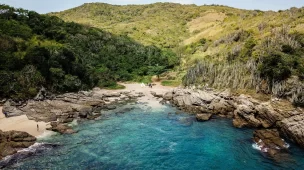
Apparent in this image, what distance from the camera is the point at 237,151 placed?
33.7 metres

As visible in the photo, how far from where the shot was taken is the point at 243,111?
4306 cm

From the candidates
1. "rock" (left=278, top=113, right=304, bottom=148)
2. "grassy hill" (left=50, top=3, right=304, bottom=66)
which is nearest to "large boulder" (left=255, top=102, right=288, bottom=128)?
"rock" (left=278, top=113, right=304, bottom=148)

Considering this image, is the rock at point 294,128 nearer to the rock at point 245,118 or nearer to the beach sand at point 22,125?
the rock at point 245,118

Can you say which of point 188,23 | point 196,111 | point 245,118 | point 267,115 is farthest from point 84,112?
point 188,23

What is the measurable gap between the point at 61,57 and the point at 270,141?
167 ft

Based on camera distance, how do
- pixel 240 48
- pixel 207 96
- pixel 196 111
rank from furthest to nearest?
1. pixel 240 48
2. pixel 207 96
3. pixel 196 111

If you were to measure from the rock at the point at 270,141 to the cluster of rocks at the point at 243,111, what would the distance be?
0.20 m

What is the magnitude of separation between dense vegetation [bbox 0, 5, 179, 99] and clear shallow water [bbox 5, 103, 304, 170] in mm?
20510

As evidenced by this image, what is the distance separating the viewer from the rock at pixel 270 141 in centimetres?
3316

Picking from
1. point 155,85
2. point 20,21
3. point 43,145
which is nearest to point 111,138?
point 43,145

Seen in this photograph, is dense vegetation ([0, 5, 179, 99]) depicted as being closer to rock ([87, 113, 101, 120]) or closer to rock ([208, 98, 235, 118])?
rock ([87, 113, 101, 120])

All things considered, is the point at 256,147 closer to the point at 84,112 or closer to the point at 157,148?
the point at 157,148

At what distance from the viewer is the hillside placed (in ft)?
150

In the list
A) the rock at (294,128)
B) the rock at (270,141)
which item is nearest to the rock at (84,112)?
the rock at (270,141)
